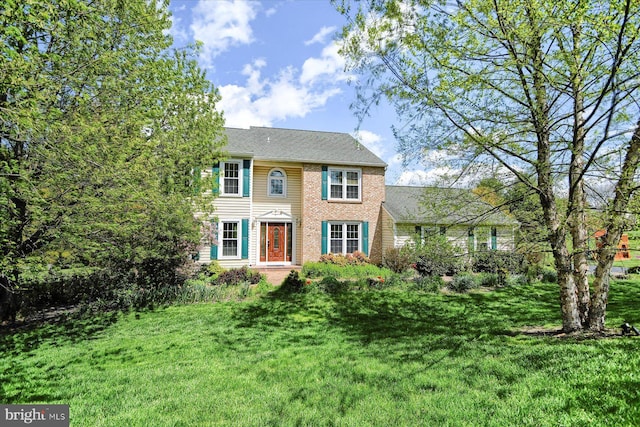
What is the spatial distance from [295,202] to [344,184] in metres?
2.81

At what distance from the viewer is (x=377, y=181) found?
1792 cm

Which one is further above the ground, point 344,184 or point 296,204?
point 344,184

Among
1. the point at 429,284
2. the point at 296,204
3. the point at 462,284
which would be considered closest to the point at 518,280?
the point at 462,284

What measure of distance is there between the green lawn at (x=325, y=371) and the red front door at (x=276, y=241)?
8588 mm

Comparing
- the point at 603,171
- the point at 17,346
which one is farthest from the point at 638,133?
the point at 17,346

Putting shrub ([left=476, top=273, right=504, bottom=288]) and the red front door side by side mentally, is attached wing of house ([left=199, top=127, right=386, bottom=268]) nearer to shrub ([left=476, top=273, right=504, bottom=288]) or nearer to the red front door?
the red front door

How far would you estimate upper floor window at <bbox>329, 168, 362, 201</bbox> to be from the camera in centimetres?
1720

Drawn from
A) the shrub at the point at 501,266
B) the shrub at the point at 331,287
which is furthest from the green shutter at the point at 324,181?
the shrub at the point at 501,266

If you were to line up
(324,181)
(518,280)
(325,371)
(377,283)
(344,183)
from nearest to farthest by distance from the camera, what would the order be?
(325,371), (377,283), (518,280), (324,181), (344,183)

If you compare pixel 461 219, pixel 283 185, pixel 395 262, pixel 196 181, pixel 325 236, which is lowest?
pixel 395 262

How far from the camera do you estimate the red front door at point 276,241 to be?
1681 centimetres

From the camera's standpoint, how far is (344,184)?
17.4 meters

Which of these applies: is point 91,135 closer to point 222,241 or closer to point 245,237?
point 222,241

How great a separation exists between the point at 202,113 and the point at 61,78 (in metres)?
4.11
